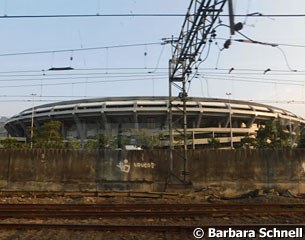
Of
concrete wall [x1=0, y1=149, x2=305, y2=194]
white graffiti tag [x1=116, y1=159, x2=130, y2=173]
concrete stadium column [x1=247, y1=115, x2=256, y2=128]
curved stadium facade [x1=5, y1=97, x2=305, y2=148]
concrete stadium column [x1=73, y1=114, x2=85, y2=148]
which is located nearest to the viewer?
concrete wall [x1=0, y1=149, x2=305, y2=194]

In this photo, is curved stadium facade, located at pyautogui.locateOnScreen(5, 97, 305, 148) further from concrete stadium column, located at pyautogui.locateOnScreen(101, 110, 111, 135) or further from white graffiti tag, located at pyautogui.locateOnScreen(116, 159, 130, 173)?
white graffiti tag, located at pyautogui.locateOnScreen(116, 159, 130, 173)

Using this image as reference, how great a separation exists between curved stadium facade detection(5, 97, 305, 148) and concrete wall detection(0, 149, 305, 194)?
185 feet

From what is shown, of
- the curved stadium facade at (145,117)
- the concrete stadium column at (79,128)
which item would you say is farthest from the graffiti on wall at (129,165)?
the concrete stadium column at (79,128)

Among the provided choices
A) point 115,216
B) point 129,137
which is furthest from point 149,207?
point 129,137

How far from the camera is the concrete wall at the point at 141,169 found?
73.1 feet

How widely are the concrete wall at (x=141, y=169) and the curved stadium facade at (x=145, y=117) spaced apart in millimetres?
56342

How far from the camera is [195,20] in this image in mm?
14445

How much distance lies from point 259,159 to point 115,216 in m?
12.7

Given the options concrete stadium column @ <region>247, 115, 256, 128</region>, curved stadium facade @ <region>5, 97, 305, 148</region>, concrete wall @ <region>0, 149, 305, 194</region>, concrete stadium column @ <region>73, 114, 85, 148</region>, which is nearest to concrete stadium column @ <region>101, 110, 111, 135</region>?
curved stadium facade @ <region>5, 97, 305, 148</region>

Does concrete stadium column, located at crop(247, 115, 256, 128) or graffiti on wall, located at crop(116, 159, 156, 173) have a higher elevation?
concrete stadium column, located at crop(247, 115, 256, 128)

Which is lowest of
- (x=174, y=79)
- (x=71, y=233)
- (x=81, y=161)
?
(x=71, y=233)

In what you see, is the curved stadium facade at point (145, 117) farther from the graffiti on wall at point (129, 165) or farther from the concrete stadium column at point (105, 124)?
the graffiti on wall at point (129, 165)

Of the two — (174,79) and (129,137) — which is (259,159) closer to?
(174,79)

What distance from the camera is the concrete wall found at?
2228 centimetres
